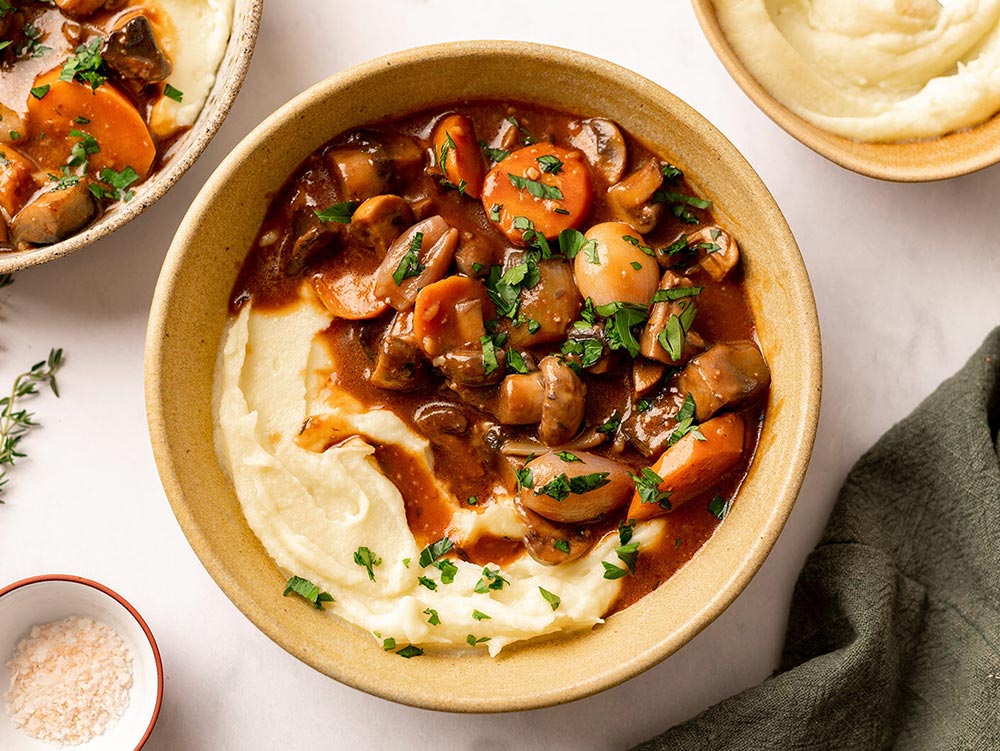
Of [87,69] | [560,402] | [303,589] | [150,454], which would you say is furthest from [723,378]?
[87,69]

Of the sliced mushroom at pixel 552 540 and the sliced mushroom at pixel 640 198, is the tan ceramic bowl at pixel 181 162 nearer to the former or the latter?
the sliced mushroom at pixel 640 198

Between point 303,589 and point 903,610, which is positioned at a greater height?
point 903,610

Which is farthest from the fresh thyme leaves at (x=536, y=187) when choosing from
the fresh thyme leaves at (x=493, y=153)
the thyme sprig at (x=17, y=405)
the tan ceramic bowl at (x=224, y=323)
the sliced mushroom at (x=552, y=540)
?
the thyme sprig at (x=17, y=405)

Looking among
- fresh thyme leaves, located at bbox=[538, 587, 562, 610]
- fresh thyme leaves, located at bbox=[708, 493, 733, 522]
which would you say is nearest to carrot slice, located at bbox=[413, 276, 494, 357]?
fresh thyme leaves, located at bbox=[538, 587, 562, 610]

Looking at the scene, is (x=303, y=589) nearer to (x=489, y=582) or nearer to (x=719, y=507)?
(x=489, y=582)

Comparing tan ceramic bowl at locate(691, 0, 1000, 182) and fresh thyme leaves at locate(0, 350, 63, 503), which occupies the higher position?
tan ceramic bowl at locate(691, 0, 1000, 182)

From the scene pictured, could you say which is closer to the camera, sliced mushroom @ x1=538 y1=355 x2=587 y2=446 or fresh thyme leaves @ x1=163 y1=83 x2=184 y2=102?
sliced mushroom @ x1=538 y1=355 x2=587 y2=446

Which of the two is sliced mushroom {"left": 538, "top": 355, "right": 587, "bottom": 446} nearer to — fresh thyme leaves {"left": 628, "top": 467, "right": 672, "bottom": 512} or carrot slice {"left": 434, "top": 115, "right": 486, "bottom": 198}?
fresh thyme leaves {"left": 628, "top": 467, "right": 672, "bottom": 512}
